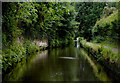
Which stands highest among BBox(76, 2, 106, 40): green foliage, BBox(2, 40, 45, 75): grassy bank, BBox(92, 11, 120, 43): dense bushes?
BBox(76, 2, 106, 40): green foliage

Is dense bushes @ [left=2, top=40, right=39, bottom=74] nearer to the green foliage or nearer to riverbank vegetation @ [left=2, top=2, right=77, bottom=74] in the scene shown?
riverbank vegetation @ [left=2, top=2, right=77, bottom=74]

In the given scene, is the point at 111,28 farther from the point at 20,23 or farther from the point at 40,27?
the point at 40,27

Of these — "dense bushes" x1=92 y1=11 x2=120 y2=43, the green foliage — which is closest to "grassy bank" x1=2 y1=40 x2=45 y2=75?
"dense bushes" x1=92 y1=11 x2=120 y2=43

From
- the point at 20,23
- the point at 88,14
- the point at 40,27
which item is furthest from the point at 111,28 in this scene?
the point at 88,14

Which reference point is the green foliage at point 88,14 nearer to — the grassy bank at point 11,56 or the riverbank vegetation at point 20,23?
the riverbank vegetation at point 20,23

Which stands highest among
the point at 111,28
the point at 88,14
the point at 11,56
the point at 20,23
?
the point at 88,14

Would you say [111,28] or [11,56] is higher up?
[111,28]

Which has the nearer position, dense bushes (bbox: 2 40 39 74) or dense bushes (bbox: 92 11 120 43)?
dense bushes (bbox: 2 40 39 74)

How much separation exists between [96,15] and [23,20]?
68.4ft

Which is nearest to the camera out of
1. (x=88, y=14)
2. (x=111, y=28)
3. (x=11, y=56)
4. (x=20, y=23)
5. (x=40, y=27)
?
(x=11, y=56)

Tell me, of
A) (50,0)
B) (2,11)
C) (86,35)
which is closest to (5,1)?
(2,11)

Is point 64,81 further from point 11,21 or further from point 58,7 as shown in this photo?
point 58,7

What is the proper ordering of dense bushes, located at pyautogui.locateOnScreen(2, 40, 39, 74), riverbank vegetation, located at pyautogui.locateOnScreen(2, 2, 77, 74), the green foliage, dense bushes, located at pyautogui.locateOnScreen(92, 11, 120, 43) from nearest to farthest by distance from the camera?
dense bushes, located at pyautogui.locateOnScreen(2, 40, 39, 74) → riverbank vegetation, located at pyautogui.locateOnScreen(2, 2, 77, 74) → dense bushes, located at pyautogui.locateOnScreen(92, 11, 120, 43) → the green foliage

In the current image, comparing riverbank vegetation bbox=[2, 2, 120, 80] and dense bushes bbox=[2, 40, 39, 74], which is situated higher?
riverbank vegetation bbox=[2, 2, 120, 80]
